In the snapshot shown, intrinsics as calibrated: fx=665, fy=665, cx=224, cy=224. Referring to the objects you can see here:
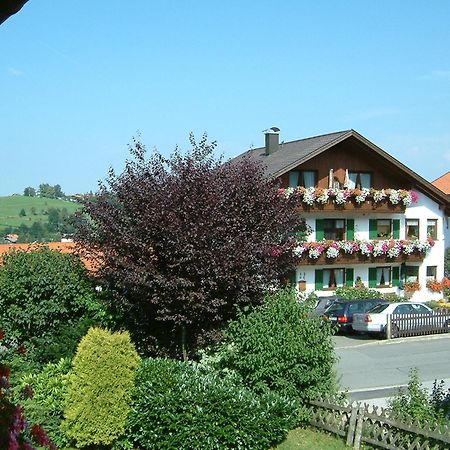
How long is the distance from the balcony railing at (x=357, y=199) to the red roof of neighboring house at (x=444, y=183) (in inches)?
833

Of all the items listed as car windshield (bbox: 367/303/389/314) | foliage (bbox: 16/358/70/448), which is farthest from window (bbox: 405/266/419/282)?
foliage (bbox: 16/358/70/448)

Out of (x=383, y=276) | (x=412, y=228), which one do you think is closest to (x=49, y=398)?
(x=383, y=276)

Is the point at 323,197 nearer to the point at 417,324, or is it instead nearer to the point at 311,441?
the point at 417,324

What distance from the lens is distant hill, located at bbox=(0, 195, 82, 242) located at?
6662 centimetres

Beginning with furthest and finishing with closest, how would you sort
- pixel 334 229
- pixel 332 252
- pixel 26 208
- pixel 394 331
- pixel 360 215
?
1. pixel 26 208
2. pixel 360 215
3. pixel 334 229
4. pixel 332 252
5. pixel 394 331

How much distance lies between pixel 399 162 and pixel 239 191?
24.0 metres

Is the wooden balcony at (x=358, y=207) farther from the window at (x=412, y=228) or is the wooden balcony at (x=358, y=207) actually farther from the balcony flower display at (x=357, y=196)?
the window at (x=412, y=228)

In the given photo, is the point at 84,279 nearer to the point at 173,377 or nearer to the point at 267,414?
the point at 173,377

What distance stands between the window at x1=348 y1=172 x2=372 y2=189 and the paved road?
37.5 feet

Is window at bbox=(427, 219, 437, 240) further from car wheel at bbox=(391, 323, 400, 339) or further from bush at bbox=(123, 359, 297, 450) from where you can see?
bush at bbox=(123, 359, 297, 450)

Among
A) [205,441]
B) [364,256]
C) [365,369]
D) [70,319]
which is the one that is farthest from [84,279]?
[364,256]

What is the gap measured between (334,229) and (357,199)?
83.5 inches

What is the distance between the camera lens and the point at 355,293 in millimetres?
34438

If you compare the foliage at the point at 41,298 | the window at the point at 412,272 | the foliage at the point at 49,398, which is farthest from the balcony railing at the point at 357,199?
the foliage at the point at 49,398
